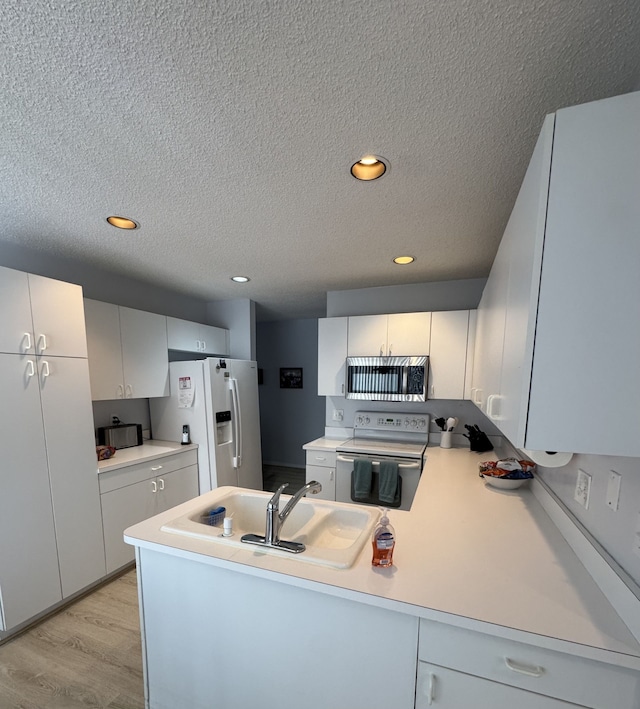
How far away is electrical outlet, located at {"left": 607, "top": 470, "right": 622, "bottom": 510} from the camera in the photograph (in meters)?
0.92

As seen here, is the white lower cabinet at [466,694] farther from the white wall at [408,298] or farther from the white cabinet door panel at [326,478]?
the white wall at [408,298]

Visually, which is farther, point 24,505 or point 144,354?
point 144,354

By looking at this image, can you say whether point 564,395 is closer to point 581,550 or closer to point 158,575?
point 581,550

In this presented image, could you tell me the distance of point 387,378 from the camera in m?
2.86

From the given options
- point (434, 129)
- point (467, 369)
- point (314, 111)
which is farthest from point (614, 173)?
point (467, 369)

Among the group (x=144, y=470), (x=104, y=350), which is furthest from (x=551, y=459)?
(x=104, y=350)

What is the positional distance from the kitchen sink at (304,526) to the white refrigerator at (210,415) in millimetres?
1331

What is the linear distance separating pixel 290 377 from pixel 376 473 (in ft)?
9.23

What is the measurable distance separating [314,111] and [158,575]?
182 centimetres

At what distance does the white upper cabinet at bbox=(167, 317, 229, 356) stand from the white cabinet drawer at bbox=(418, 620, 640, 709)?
9.80 ft

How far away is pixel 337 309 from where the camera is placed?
3367 millimetres

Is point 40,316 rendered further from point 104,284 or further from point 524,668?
point 524,668

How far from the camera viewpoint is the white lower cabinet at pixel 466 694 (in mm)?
811

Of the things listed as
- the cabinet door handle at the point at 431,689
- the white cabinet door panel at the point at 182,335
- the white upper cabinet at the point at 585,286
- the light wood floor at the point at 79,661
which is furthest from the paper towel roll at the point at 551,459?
the white cabinet door panel at the point at 182,335
